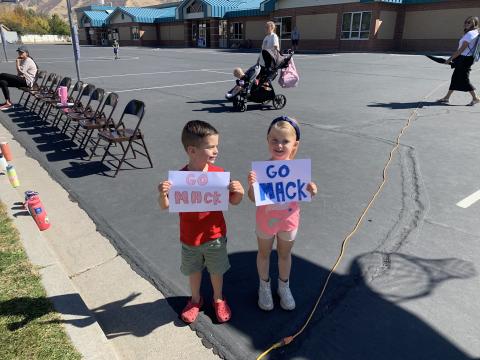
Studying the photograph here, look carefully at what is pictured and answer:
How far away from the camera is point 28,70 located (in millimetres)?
10094

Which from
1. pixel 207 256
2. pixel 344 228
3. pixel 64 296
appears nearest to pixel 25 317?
pixel 64 296

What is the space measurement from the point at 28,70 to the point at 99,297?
379 inches

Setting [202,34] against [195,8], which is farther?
[202,34]

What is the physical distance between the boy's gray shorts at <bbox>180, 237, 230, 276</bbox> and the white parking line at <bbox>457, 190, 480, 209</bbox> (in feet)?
10.9

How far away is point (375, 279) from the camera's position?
10.1 ft

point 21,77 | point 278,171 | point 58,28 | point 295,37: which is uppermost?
point 58,28

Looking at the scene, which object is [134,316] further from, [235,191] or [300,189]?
[300,189]

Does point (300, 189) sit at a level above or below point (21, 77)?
below

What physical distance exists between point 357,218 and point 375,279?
3.59 ft

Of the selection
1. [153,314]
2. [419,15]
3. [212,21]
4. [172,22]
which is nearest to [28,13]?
[172,22]

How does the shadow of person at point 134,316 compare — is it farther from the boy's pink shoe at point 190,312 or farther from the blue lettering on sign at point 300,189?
the blue lettering on sign at point 300,189

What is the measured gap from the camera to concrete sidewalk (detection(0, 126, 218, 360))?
94.6 inches

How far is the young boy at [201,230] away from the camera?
2281mm

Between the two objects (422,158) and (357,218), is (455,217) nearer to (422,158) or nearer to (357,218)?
(357,218)
